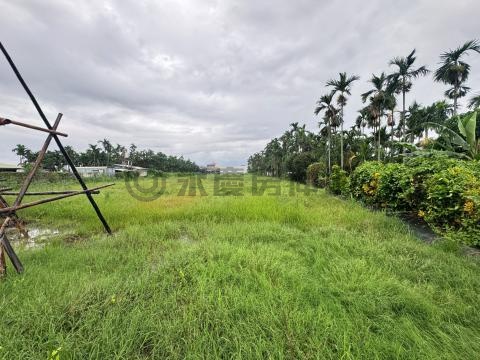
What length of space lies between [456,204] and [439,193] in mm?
352

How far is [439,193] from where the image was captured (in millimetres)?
4121

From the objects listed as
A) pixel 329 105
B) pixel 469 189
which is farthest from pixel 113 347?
pixel 329 105

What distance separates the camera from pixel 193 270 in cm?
276

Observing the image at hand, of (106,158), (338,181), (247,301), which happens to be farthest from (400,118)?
(106,158)

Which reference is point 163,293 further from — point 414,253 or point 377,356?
point 414,253

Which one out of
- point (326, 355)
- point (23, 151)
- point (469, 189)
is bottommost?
point (326, 355)

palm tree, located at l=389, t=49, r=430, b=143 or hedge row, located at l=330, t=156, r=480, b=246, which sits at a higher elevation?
palm tree, located at l=389, t=49, r=430, b=143

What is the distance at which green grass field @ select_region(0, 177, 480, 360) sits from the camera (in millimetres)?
1661

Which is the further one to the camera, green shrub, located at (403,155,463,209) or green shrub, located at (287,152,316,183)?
green shrub, located at (287,152,316,183)

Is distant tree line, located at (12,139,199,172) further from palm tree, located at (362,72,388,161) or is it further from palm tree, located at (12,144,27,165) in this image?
palm tree, located at (362,72,388,161)

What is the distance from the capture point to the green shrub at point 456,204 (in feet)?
11.3

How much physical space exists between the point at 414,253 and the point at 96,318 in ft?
14.2

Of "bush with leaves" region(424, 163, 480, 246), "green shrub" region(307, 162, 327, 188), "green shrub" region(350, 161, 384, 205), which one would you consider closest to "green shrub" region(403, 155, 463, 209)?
"bush with leaves" region(424, 163, 480, 246)

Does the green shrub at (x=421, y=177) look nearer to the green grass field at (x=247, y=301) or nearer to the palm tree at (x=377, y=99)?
the green grass field at (x=247, y=301)
